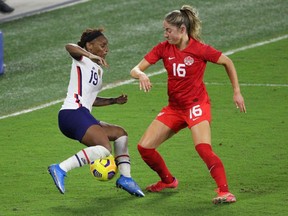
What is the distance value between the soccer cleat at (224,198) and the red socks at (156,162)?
84 cm

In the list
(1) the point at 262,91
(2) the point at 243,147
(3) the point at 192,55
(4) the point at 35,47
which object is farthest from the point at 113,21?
(3) the point at 192,55

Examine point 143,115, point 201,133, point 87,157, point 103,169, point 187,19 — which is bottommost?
point 103,169

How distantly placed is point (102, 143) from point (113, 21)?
433 inches

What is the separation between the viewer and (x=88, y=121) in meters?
11.7

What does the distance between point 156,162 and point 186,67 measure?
1.13 m

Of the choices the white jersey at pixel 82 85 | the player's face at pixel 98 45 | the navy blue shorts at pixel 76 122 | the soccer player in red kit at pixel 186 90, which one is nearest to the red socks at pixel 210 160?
the soccer player in red kit at pixel 186 90

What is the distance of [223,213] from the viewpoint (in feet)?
35.9

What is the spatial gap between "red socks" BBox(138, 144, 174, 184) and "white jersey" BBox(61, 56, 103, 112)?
0.80 m

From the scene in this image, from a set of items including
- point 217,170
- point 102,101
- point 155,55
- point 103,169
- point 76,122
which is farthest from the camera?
point 102,101

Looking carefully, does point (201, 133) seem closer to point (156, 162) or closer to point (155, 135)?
point (155, 135)

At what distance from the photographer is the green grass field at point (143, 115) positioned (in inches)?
456

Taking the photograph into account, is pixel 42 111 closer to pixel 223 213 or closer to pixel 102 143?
pixel 102 143

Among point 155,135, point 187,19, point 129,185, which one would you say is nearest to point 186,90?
point 155,135

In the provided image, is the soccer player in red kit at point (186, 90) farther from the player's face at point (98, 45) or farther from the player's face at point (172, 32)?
the player's face at point (98, 45)
